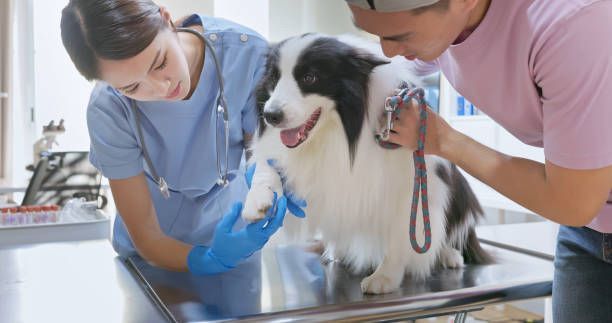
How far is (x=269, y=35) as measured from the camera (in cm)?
331

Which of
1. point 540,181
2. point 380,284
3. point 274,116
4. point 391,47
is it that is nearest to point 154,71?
point 274,116

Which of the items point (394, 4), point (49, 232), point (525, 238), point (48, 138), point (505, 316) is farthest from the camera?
point (48, 138)

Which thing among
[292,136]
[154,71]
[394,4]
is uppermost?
[394,4]

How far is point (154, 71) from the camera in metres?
0.93

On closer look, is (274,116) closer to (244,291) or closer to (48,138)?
(244,291)

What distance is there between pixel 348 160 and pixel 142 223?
1.54 ft

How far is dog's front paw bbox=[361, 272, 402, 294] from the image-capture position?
35.3 inches

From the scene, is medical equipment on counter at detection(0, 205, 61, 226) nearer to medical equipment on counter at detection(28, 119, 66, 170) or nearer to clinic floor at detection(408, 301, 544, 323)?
medical equipment on counter at detection(28, 119, 66, 170)

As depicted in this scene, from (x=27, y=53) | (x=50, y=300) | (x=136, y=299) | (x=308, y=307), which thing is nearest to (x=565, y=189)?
(x=308, y=307)

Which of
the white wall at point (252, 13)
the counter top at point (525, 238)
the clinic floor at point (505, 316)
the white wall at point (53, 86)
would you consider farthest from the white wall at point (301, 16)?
the counter top at point (525, 238)

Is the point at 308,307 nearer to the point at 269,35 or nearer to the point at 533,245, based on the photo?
the point at 533,245

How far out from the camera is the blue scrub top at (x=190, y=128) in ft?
3.50

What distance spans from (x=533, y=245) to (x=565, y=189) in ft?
2.30

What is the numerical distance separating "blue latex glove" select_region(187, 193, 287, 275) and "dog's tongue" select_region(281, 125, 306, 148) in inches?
4.2
